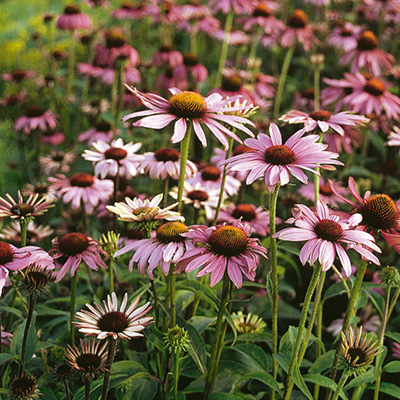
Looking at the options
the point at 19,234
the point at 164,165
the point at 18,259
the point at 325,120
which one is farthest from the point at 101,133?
the point at 18,259

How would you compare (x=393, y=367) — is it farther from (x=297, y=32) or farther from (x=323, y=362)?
(x=297, y=32)

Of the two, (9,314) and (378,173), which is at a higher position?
(9,314)

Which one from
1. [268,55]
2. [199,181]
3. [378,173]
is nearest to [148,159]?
[199,181]

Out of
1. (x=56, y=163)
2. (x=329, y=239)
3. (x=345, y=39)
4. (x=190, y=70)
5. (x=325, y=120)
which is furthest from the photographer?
(x=345, y=39)

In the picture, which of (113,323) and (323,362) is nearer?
(113,323)

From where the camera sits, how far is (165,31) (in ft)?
14.3

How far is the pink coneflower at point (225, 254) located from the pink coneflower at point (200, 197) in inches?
24.0

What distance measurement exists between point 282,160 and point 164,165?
690 mm

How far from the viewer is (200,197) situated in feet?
6.24

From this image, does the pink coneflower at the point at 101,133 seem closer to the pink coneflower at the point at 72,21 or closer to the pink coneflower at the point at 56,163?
the pink coneflower at the point at 56,163

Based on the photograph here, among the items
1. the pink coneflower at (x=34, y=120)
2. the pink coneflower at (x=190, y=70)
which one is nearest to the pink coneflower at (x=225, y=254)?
the pink coneflower at (x=34, y=120)

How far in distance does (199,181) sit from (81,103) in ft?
6.38

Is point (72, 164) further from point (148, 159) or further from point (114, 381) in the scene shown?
point (114, 381)

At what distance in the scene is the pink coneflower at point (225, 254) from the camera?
117cm
